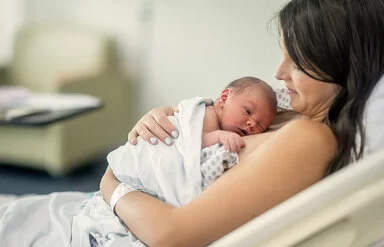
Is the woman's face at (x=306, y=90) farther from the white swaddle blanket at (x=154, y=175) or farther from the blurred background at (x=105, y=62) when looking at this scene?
the blurred background at (x=105, y=62)

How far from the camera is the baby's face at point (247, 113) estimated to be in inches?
46.7

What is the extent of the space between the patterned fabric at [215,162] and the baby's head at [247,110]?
151mm

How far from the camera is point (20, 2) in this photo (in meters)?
4.22

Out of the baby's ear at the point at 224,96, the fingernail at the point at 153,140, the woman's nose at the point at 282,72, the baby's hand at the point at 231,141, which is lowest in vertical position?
the fingernail at the point at 153,140

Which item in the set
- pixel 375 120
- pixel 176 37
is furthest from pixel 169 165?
pixel 176 37

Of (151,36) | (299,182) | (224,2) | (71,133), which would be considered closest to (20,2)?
(151,36)

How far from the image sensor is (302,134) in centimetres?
95

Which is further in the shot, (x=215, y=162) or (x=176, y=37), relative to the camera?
(x=176, y=37)

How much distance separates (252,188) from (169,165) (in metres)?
0.19

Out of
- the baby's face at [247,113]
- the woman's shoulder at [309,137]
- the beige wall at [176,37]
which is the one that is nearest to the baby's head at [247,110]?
the baby's face at [247,113]

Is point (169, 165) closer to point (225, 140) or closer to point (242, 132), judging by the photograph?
point (225, 140)

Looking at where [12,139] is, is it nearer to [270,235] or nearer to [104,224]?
[104,224]

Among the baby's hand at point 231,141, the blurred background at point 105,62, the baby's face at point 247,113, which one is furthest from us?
the blurred background at point 105,62

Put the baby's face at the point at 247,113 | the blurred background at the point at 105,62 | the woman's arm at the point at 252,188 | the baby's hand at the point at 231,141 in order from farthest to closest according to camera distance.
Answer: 1. the blurred background at the point at 105,62
2. the baby's face at the point at 247,113
3. the baby's hand at the point at 231,141
4. the woman's arm at the point at 252,188
